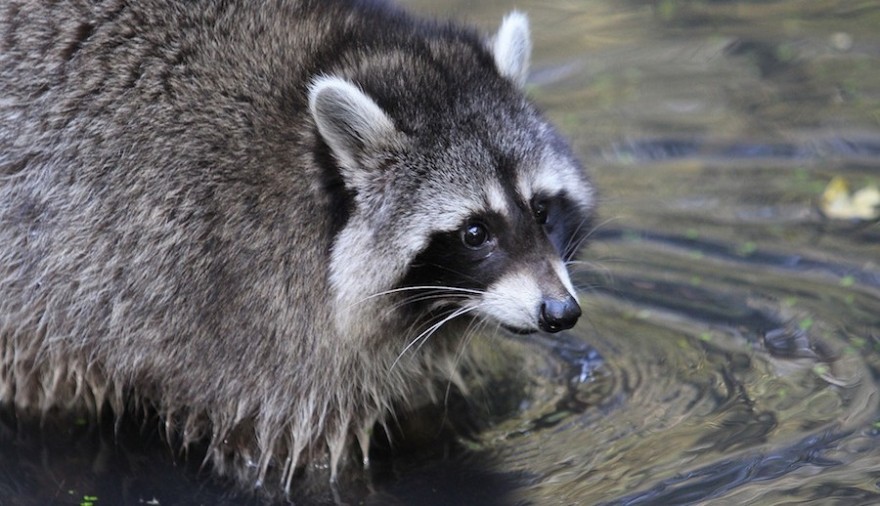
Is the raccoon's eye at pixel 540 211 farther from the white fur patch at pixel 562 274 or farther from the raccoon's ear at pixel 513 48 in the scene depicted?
the raccoon's ear at pixel 513 48

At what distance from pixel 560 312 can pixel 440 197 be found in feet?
1.94

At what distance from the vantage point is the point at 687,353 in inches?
219

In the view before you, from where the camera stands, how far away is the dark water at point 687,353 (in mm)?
4867

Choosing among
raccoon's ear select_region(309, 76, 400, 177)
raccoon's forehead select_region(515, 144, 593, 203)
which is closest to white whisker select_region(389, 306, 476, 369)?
raccoon's forehead select_region(515, 144, 593, 203)

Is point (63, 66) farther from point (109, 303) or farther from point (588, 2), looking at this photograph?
point (588, 2)

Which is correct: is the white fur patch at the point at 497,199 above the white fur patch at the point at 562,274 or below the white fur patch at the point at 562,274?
above

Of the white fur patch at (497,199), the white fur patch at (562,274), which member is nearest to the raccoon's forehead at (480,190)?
the white fur patch at (497,199)

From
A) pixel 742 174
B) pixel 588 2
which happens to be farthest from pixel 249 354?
pixel 588 2

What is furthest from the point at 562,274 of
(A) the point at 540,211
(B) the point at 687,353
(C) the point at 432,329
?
(B) the point at 687,353

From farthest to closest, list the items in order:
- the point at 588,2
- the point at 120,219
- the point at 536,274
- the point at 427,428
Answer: the point at 588,2
the point at 427,428
the point at 120,219
the point at 536,274

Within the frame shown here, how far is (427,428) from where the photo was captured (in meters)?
5.47

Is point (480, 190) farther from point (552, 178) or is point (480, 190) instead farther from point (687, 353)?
point (687, 353)

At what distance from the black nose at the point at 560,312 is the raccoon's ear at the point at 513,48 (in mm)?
1007

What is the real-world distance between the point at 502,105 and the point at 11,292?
1995 millimetres
